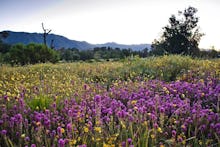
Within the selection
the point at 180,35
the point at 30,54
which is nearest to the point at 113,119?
the point at 30,54

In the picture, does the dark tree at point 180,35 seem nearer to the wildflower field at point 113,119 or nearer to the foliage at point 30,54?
the foliage at point 30,54

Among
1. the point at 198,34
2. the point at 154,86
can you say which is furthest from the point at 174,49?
the point at 154,86

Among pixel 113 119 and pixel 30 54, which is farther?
pixel 30 54

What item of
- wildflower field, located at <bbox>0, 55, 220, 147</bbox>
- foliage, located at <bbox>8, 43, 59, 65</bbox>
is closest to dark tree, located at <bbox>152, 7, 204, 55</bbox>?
foliage, located at <bbox>8, 43, 59, 65</bbox>

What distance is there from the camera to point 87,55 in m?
54.1

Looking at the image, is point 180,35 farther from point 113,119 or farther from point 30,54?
point 113,119

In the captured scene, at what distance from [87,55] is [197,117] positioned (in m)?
51.3

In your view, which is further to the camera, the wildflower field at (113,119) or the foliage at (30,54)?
the foliage at (30,54)

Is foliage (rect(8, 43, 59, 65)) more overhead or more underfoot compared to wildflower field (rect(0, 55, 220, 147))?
Answer: more underfoot

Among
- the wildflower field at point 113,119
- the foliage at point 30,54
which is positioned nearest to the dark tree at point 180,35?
the foliage at point 30,54

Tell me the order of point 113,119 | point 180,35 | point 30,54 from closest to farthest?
point 113,119, point 30,54, point 180,35

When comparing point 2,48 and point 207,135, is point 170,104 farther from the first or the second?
point 2,48

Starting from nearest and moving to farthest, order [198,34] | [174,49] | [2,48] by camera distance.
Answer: [174,49] → [198,34] → [2,48]

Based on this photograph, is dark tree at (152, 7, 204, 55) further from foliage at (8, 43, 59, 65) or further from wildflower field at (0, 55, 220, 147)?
wildflower field at (0, 55, 220, 147)
